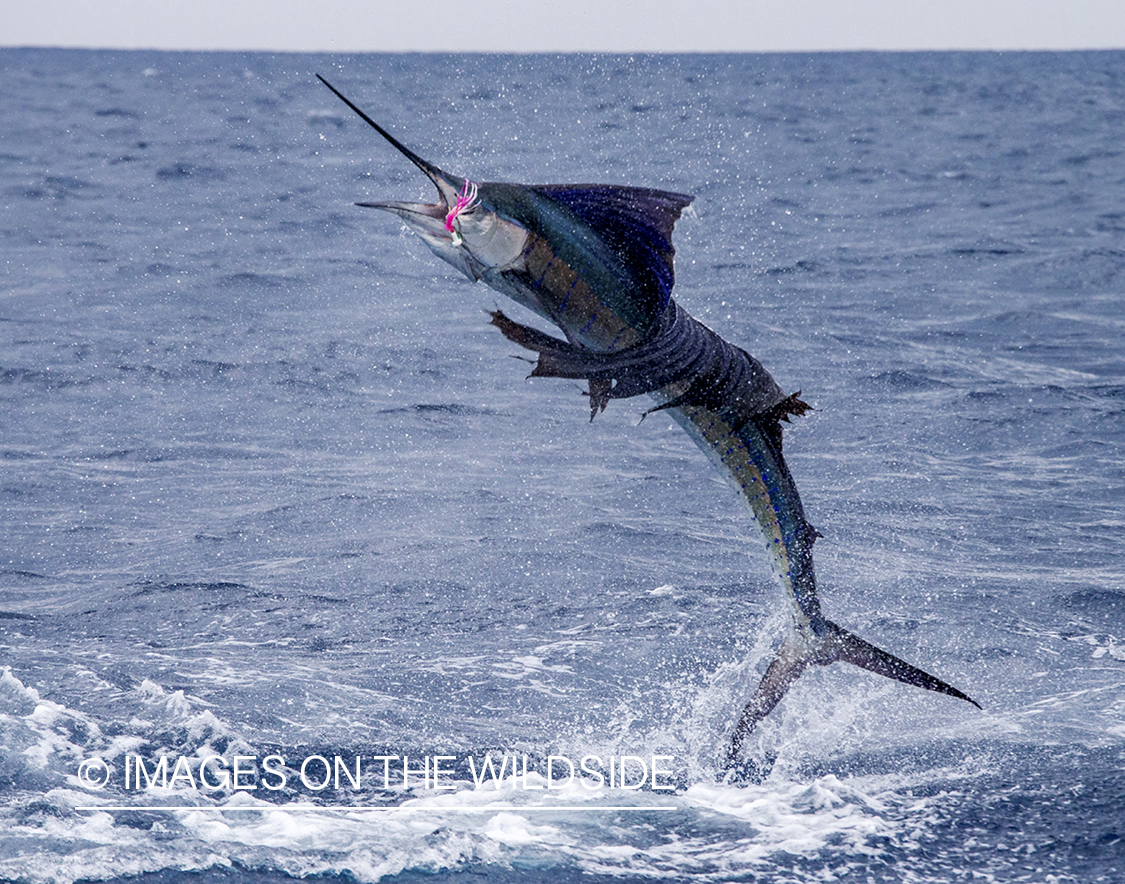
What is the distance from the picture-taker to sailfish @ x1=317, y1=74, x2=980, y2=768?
4.40 meters

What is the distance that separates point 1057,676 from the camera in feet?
22.6

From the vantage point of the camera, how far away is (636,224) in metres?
4.67

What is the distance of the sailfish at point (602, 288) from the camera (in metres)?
4.40

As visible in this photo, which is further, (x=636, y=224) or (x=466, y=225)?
(x=636, y=224)

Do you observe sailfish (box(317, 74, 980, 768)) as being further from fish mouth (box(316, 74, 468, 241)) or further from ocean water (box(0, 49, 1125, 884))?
ocean water (box(0, 49, 1125, 884))

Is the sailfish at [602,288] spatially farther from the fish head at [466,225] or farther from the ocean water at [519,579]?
the ocean water at [519,579]

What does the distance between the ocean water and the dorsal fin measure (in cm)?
30

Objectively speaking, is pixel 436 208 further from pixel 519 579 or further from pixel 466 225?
pixel 519 579

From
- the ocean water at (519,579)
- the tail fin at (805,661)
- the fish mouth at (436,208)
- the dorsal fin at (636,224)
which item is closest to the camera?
the fish mouth at (436,208)

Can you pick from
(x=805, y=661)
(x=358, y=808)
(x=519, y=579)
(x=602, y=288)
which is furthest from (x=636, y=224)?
(x=519, y=579)

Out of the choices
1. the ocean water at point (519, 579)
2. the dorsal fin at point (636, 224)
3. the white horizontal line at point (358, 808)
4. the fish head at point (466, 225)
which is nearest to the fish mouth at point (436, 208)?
the fish head at point (466, 225)

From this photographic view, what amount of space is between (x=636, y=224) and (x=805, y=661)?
7.52 ft

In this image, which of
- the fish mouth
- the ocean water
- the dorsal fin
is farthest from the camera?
the ocean water

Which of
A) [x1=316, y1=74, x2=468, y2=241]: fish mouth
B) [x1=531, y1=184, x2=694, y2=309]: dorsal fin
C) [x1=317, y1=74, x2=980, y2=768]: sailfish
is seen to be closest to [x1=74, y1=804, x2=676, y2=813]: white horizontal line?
[x1=317, y1=74, x2=980, y2=768]: sailfish
